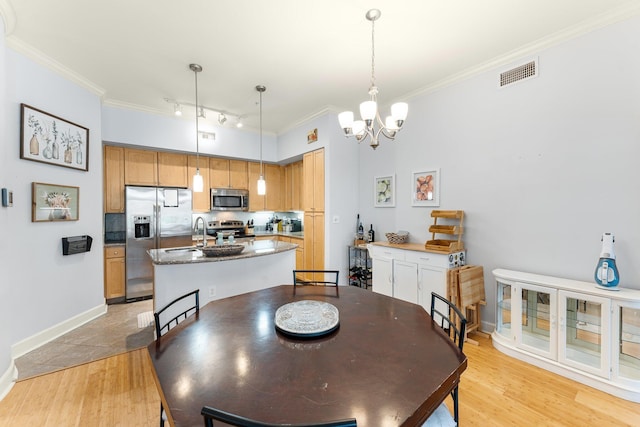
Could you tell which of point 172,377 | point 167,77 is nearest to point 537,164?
point 172,377

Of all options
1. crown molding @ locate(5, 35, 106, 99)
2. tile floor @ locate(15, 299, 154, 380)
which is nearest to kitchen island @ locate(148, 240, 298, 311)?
tile floor @ locate(15, 299, 154, 380)

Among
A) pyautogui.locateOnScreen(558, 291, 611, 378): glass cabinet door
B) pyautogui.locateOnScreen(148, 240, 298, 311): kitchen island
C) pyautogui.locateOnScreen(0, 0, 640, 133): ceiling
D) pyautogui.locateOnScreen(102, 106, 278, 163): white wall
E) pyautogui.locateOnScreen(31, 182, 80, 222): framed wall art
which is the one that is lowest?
pyautogui.locateOnScreen(558, 291, 611, 378): glass cabinet door

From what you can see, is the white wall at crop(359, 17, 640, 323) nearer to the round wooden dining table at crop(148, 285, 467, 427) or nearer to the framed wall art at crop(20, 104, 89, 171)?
the round wooden dining table at crop(148, 285, 467, 427)

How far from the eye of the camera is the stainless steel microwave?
490 cm

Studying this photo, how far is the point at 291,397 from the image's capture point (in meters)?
0.88

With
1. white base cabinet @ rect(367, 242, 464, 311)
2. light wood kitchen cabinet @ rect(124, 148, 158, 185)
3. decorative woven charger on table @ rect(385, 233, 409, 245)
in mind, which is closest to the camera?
white base cabinet @ rect(367, 242, 464, 311)

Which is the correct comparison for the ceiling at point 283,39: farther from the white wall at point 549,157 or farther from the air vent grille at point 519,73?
the white wall at point 549,157

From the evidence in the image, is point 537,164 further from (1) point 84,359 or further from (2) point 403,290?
(1) point 84,359

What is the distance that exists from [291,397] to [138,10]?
9.28 ft

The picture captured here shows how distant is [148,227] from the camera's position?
13.4 ft

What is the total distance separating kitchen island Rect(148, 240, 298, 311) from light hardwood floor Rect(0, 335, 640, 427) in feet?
2.33

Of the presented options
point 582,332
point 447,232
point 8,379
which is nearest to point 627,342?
point 582,332

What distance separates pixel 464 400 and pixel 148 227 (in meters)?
4.36

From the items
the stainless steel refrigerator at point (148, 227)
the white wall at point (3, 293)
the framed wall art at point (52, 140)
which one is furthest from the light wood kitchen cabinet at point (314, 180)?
the white wall at point (3, 293)
